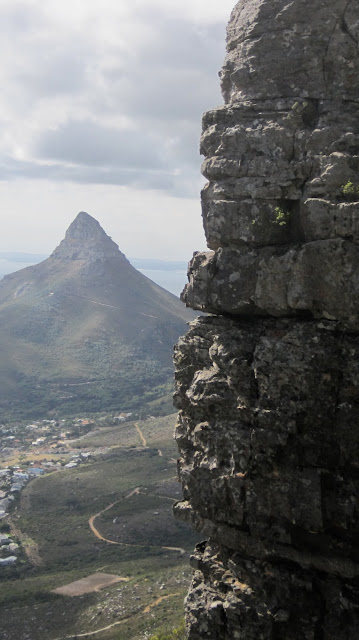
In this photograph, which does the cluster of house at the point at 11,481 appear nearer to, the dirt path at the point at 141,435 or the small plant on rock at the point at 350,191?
the dirt path at the point at 141,435

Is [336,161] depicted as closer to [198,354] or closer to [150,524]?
[198,354]

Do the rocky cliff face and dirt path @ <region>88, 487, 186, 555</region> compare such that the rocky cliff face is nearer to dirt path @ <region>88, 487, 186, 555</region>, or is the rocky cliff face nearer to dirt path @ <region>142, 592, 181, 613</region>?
dirt path @ <region>142, 592, 181, 613</region>

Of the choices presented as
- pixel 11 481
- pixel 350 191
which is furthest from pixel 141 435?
pixel 350 191

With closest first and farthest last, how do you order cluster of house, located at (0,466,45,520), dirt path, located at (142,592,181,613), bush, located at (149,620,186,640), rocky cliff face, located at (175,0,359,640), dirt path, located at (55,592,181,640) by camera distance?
rocky cliff face, located at (175,0,359,640) → bush, located at (149,620,186,640) → dirt path, located at (55,592,181,640) → dirt path, located at (142,592,181,613) → cluster of house, located at (0,466,45,520)

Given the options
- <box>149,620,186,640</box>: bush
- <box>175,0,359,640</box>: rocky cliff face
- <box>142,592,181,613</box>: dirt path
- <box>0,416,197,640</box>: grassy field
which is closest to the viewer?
<box>175,0,359,640</box>: rocky cliff face

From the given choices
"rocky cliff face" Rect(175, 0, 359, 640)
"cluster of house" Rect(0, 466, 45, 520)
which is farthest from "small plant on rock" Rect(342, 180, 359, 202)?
"cluster of house" Rect(0, 466, 45, 520)

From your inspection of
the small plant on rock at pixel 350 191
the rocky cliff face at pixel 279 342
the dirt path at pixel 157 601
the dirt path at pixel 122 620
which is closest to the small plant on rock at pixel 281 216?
the rocky cliff face at pixel 279 342
